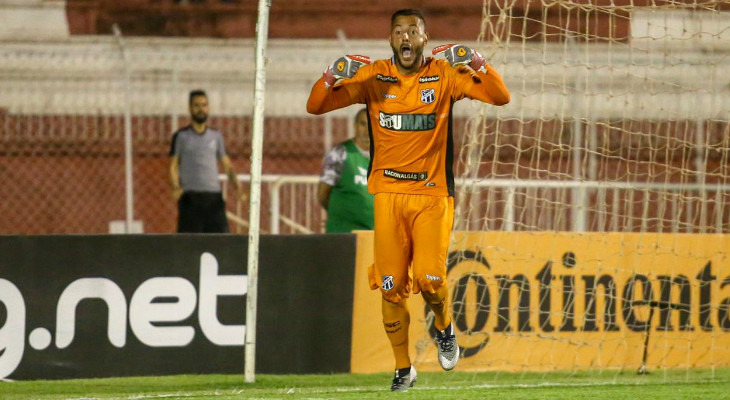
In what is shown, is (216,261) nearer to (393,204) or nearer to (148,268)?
(148,268)

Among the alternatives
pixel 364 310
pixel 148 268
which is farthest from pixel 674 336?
pixel 148 268

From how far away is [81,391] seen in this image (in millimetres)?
7438

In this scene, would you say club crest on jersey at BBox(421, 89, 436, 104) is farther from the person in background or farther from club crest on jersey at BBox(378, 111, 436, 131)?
the person in background

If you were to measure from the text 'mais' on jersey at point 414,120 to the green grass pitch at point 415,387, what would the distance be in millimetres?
1200

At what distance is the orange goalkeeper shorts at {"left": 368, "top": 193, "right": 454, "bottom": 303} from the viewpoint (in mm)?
6504

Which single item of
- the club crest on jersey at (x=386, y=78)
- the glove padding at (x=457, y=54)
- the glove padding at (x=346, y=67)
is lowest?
the club crest on jersey at (x=386, y=78)

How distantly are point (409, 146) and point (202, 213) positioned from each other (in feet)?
14.1

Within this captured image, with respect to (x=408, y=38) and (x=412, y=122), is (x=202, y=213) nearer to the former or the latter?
(x=412, y=122)

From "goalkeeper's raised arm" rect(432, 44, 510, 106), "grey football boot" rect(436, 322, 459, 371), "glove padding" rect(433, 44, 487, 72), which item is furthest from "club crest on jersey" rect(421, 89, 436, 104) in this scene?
"grey football boot" rect(436, 322, 459, 371)

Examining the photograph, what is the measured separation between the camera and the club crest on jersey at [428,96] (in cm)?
651

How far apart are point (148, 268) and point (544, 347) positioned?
9.18 ft

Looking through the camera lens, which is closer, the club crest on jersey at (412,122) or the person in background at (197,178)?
the club crest on jersey at (412,122)

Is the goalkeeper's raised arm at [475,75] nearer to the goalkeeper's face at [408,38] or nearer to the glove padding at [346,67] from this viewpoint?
the goalkeeper's face at [408,38]

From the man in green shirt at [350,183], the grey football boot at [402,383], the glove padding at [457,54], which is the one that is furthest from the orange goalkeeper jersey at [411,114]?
the man in green shirt at [350,183]
